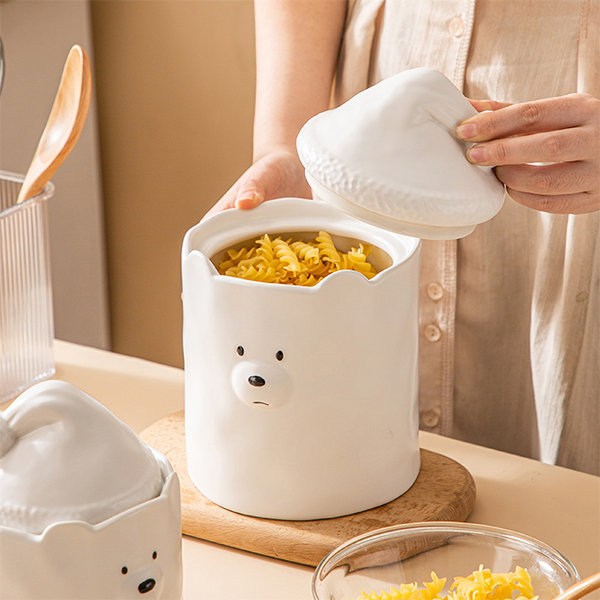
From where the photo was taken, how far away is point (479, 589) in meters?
0.46

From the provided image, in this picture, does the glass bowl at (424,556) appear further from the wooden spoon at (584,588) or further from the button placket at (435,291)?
the button placket at (435,291)

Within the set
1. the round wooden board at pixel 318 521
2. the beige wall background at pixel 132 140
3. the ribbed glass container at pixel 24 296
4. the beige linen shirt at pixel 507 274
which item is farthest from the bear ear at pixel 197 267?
the beige wall background at pixel 132 140

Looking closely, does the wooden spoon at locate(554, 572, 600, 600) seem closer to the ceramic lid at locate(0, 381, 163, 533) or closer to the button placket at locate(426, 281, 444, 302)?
the ceramic lid at locate(0, 381, 163, 533)

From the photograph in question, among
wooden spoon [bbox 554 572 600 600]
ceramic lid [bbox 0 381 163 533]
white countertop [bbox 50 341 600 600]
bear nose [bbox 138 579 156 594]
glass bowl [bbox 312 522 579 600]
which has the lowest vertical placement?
white countertop [bbox 50 341 600 600]

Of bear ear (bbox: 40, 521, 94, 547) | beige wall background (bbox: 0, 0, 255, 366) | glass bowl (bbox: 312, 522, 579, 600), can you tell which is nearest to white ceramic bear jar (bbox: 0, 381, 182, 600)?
bear ear (bbox: 40, 521, 94, 547)

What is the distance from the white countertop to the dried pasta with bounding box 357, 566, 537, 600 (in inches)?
1.6

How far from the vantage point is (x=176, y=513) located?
39 centimetres

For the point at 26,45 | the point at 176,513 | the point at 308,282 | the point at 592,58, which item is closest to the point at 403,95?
the point at 308,282

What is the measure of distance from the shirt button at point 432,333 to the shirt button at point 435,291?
0.03m

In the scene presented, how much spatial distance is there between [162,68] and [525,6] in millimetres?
889

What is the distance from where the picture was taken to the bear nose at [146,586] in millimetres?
375

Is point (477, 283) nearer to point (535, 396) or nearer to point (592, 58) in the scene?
point (535, 396)

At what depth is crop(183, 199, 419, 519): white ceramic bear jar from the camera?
1.80ft

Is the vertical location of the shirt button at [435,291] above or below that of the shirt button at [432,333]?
above
